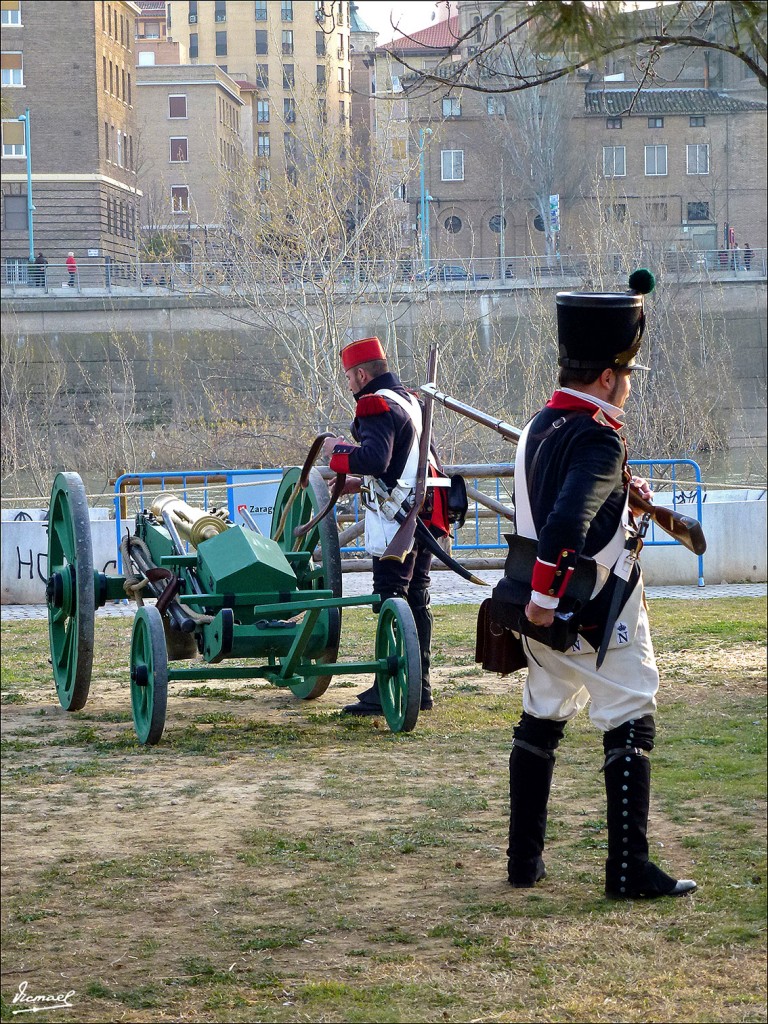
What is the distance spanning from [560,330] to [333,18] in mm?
1984

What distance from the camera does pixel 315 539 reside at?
22.9 ft

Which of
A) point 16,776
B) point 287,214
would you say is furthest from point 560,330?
point 287,214

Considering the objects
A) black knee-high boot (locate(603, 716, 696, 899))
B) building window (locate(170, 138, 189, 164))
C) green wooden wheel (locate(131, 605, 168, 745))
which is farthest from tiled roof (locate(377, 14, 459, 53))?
building window (locate(170, 138, 189, 164))

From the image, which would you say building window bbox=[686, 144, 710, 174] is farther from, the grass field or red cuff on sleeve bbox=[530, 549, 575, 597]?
red cuff on sleeve bbox=[530, 549, 575, 597]

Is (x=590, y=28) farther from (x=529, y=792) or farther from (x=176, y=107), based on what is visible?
(x=176, y=107)

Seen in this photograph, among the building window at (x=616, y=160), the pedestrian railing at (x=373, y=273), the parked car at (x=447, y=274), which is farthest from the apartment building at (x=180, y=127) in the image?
the parked car at (x=447, y=274)

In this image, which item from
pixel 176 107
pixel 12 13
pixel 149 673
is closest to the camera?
pixel 149 673

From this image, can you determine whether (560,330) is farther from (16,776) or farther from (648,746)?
(16,776)

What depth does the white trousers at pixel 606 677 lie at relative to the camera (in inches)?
163

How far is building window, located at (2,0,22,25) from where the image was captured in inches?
2318

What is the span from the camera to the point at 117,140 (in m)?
58.7

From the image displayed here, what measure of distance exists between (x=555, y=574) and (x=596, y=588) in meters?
0.17

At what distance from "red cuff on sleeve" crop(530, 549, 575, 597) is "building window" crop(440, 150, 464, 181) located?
42347 mm

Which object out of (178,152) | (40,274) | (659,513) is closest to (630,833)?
(659,513)
